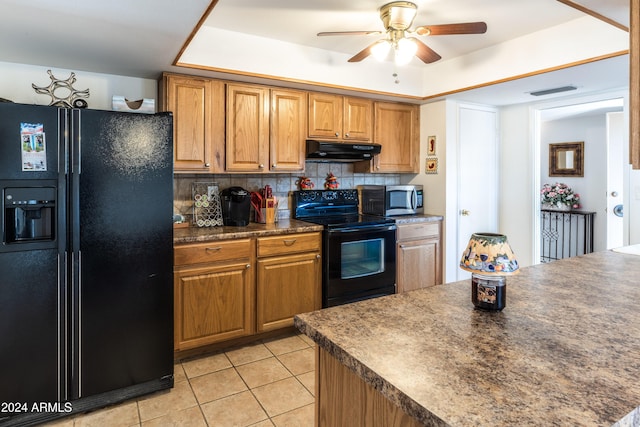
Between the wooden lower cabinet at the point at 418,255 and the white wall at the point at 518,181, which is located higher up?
the white wall at the point at 518,181

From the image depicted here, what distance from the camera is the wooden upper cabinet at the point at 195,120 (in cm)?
283

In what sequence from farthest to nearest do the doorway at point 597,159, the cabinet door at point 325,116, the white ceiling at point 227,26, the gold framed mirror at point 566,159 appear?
1. the gold framed mirror at point 566,159
2. the doorway at point 597,159
3. the cabinet door at point 325,116
4. the white ceiling at point 227,26

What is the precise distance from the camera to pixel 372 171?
12.5 ft

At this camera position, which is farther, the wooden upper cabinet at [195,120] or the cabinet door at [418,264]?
the cabinet door at [418,264]

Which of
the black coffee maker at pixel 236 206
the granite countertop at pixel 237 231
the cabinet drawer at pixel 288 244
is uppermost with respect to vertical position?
the black coffee maker at pixel 236 206

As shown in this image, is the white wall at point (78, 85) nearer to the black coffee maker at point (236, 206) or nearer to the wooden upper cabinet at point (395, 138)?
the black coffee maker at point (236, 206)

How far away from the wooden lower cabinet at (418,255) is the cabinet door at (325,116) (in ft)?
3.55

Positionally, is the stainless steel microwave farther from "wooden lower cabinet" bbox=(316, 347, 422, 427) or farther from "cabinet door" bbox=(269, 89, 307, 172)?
"wooden lower cabinet" bbox=(316, 347, 422, 427)

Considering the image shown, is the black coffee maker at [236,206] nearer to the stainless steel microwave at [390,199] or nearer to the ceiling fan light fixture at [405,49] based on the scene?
the stainless steel microwave at [390,199]

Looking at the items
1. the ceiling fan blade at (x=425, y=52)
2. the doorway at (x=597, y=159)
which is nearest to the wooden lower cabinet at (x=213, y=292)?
the ceiling fan blade at (x=425, y=52)

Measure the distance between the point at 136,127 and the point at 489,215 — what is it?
359cm

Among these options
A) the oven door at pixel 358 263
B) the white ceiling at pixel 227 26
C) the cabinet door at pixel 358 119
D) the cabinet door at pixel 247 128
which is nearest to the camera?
the white ceiling at pixel 227 26

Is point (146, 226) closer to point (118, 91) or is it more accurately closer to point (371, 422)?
point (118, 91)

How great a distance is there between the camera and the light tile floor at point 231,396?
2082mm
